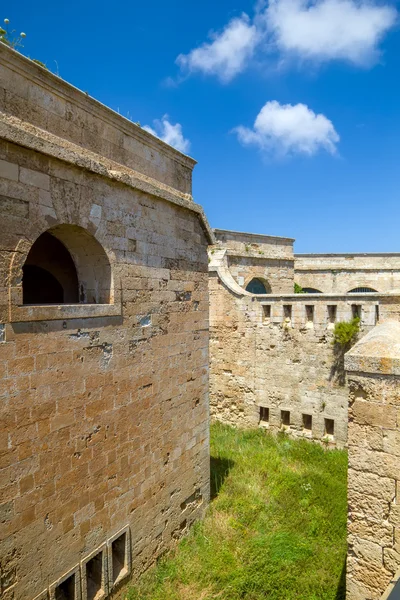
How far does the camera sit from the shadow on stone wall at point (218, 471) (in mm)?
8062

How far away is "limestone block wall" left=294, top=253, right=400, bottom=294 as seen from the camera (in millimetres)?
17281

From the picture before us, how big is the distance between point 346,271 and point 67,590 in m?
16.0

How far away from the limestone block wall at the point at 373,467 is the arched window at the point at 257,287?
11.8 m

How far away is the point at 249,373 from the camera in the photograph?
11977 millimetres

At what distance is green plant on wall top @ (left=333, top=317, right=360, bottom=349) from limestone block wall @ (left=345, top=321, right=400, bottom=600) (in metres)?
6.76

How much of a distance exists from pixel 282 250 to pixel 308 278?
7.70 feet

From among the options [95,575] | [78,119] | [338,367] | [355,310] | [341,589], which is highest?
[78,119]

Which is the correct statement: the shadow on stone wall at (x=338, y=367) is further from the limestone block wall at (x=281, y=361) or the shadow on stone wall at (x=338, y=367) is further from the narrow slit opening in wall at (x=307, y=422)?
the narrow slit opening in wall at (x=307, y=422)

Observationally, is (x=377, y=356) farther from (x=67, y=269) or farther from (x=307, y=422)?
(x=307, y=422)

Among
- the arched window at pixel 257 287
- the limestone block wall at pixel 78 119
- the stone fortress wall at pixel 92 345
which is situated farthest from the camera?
the arched window at pixel 257 287

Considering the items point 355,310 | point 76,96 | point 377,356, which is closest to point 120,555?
point 377,356

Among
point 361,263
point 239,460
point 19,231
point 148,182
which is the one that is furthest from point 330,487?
point 361,263

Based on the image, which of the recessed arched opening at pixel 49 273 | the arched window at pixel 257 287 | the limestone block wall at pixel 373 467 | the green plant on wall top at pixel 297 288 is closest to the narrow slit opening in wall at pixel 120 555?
the limestone block wall at pixel 373 467

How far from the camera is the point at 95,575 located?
5.11 m
